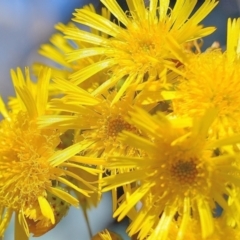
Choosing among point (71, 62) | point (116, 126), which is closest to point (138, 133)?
point (116, 126)

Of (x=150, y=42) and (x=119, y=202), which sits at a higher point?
(x=150, y=42)

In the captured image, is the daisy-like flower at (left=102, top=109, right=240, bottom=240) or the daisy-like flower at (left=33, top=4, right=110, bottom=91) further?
the daisy-like flower at (left=33, top=4, right=110, bottom=91)

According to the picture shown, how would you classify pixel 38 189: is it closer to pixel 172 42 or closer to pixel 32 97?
pixel 32 97

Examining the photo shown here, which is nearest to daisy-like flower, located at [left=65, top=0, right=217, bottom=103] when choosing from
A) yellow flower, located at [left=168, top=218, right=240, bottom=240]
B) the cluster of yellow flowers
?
the cluster of yellow flowers

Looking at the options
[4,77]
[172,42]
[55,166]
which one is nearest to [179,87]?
[172,42]

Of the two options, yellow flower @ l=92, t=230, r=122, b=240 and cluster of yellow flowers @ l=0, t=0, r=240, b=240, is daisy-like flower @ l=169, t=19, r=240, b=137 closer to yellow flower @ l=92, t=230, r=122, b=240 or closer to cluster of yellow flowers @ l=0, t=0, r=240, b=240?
cluster of yellow flowers @ l=0, t=0, r=240, b=240
